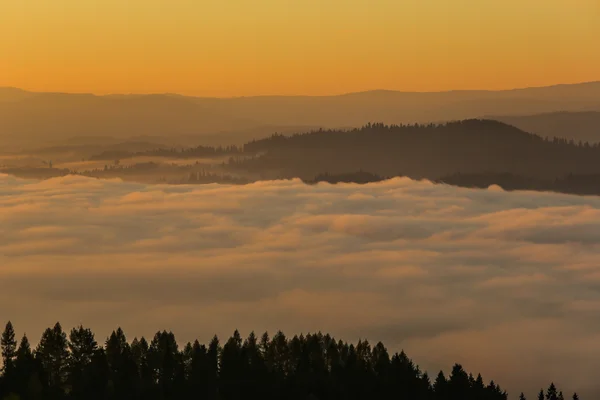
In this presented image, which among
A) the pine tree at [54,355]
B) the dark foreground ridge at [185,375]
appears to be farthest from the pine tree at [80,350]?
the pine tree at [54,355]

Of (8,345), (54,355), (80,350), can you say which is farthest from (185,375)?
(8,345)

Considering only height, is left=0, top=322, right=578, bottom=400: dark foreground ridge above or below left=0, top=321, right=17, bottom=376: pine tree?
below

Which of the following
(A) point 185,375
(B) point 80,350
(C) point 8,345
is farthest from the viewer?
(C) point 8,345

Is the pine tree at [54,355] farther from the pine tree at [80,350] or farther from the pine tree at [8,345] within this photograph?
the pine tree at [8,345]

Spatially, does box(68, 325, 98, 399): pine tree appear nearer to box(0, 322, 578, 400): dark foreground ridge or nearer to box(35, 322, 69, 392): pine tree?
box(0, 322, 578, 400): dark foreground ridge

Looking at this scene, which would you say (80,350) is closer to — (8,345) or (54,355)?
(54,355)

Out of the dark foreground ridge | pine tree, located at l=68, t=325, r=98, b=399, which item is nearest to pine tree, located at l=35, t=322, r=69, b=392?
the dark foreground ridge

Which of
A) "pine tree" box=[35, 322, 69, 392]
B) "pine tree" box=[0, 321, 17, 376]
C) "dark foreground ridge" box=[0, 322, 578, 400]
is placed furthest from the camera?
"pine tree" box=[0, 321, 17, 376]

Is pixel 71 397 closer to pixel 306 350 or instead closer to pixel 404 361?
pixel 306 350
